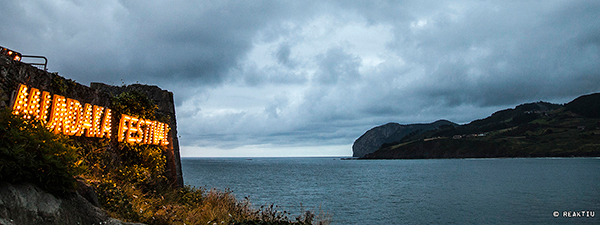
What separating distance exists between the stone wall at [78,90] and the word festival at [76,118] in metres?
0.31

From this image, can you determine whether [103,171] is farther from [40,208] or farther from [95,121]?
[40,208]

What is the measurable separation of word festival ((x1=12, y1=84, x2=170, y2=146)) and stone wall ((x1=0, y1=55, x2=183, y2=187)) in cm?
31

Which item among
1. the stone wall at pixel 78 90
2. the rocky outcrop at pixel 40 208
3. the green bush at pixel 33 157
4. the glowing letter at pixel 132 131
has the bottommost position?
the rocky outcrop at pixel 40 208

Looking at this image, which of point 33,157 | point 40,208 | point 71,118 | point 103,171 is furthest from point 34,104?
point 103,171

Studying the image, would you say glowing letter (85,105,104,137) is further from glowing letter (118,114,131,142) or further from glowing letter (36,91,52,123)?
glowing letter (36,91,52,123)

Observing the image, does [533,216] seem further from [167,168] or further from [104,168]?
[104,168]

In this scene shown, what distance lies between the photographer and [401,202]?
3350 cm

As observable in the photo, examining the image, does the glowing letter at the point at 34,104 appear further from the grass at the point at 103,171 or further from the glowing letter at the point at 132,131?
the glowing letter at the point at 132,131

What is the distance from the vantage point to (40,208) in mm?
5852

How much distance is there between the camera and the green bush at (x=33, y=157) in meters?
5.56

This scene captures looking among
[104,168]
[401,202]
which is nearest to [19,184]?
[104,168]

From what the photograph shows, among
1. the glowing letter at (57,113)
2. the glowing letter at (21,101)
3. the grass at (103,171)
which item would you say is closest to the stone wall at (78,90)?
the glowing letter at (21,101)

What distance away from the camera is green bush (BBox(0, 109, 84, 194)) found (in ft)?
18.2

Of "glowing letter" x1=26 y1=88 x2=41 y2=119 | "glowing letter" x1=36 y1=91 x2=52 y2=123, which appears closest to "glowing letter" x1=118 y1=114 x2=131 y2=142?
"glowing letter" x1=36 y1=91 x2=52 y2=123
